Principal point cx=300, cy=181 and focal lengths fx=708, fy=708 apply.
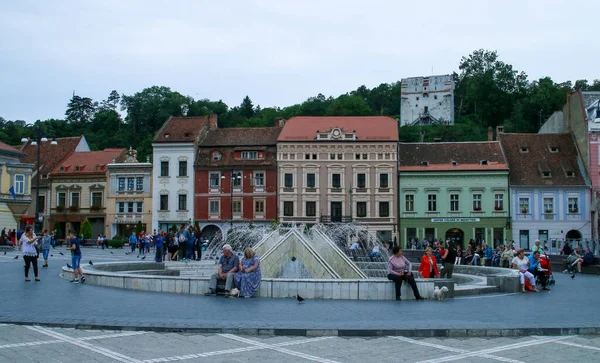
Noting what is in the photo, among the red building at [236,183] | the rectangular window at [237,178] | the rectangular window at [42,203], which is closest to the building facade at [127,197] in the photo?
the red building at [236,183]

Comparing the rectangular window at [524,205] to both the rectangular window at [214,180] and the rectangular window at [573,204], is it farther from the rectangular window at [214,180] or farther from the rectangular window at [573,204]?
the rectangular window at [214,180]

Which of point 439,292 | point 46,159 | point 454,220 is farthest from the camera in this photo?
point 46,159

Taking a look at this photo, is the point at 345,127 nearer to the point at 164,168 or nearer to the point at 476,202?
the point at 476,202

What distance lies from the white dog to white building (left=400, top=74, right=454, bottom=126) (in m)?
120

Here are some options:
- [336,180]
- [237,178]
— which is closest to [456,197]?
[336,180]

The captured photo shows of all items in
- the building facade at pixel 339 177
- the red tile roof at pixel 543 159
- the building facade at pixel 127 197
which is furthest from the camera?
the building facade at pixel 127 197

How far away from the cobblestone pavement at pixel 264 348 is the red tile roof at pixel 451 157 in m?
50.1

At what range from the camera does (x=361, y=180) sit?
62781mm

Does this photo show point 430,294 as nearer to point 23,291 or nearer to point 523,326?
point 523,326

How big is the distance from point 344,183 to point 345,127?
529 centimetres

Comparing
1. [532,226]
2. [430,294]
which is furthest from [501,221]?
[430,294]

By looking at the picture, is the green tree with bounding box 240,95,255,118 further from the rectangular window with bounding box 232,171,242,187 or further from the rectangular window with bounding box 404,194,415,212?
the rectangular window with bounding box 404,194,415,212

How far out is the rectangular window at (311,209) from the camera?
207 ft

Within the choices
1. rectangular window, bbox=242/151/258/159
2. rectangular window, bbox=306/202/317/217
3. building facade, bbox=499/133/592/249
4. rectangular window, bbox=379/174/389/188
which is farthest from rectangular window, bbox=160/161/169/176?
building facade, bbox=499/133/592/249
